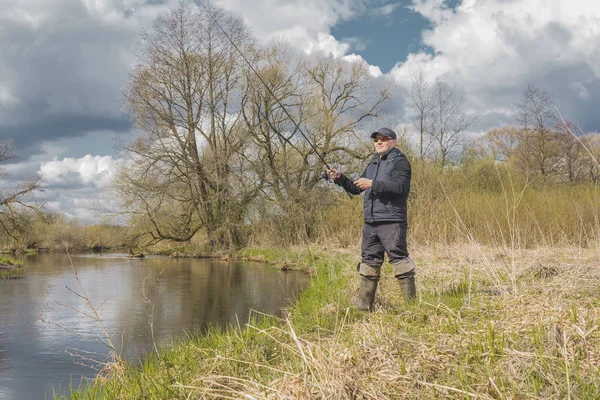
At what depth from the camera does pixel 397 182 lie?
434 cm

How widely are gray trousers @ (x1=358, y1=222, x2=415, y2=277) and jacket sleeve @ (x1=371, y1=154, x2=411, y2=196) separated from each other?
310 mm

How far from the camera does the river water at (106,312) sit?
5117 millimetres

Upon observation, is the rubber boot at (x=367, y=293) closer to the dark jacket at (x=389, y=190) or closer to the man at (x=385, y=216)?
the man at (x=385, y=216)

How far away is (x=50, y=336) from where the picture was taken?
668 centimetres

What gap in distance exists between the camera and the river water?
5117 mm

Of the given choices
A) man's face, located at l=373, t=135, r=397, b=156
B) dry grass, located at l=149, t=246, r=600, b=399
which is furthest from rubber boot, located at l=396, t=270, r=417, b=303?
man's face, located at l=373, t=135, r=397, b=156

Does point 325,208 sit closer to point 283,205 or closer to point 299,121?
point 283,205

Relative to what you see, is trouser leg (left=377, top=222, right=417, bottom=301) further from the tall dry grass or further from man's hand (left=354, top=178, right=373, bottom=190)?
the tall dry grass

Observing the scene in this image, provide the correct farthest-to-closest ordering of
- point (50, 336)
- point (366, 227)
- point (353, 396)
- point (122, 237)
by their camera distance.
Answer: point (122, 237) < point (50, 336) < point (366, 227) < point (353, 396)

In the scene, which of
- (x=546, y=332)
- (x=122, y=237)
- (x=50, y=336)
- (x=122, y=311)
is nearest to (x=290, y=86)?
(x=122, y=237)

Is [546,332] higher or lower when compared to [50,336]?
higher

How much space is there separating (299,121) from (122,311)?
50.7 feet

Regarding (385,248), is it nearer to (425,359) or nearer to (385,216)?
(385,216)

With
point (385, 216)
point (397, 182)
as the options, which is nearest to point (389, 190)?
point (397, 182)
